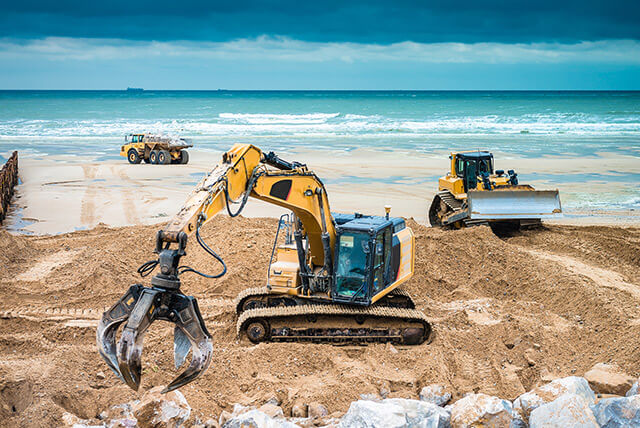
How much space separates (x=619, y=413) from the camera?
6.45 meters

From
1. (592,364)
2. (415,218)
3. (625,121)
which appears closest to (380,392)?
(592,364)

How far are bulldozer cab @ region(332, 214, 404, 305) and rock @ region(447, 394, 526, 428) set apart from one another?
3.03m

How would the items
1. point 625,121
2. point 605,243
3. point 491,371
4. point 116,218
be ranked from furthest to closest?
point 625,121
point 116,218
point 605,243
point 491,371

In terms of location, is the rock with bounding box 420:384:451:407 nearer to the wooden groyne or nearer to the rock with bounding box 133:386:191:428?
the rock with bounding box 133:386:191:428

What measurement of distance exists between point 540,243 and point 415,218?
4364 millimetres

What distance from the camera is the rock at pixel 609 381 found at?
7.58m

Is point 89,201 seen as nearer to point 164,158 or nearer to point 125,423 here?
point 164,158

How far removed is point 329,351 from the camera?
375 inches

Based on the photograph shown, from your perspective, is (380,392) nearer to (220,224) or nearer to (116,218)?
(220,224)

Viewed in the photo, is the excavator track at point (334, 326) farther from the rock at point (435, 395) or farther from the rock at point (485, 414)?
the rock at point (485, 414)

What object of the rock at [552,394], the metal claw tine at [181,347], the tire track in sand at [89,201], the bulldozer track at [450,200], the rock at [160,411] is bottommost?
the tire track in sand at [89,201]

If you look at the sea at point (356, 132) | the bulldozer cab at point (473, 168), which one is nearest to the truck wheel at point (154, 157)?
the sea at point (356, 132)

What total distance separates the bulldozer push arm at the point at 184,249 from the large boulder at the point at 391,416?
1553 mm

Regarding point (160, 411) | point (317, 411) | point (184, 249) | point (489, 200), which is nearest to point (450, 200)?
point (489, 200)
